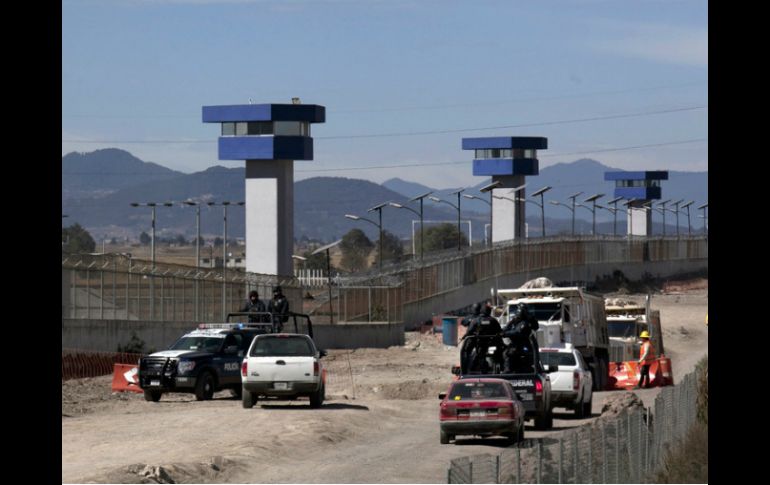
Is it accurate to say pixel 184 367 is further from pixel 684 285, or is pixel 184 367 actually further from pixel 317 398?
pixel 684 285

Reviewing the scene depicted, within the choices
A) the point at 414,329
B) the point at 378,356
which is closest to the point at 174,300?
the point at 378,356

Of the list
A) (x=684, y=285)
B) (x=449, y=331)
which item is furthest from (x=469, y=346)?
(x=684, y=285)

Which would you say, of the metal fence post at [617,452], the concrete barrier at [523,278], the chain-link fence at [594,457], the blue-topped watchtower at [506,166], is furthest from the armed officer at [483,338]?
the blue-topped watchtower at [506,166]

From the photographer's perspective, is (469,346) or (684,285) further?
(684,285)

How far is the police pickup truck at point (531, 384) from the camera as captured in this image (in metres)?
29.0

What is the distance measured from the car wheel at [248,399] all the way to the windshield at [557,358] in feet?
22.4

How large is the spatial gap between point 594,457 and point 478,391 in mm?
9780

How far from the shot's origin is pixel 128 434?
2817cm

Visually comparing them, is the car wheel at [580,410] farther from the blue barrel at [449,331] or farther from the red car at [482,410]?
the blue barrel at [449,331]

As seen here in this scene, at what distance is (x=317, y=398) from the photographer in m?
34.4

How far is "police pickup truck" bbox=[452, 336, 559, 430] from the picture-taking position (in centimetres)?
2902

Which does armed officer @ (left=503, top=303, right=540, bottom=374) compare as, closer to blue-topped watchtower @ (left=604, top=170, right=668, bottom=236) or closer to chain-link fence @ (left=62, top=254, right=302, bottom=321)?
chain-link fence @ (left=62, top=254, right=302, bottom=321)
